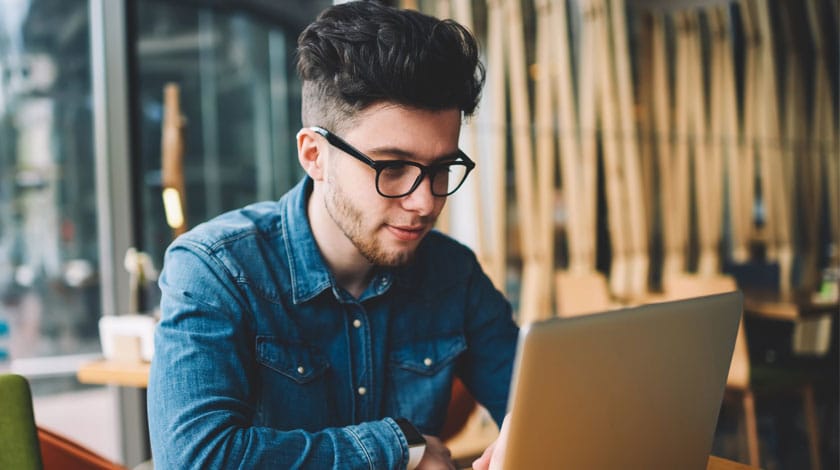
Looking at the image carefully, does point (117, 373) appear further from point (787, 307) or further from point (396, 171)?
point (787, 307)

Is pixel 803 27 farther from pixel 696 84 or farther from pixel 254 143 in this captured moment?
pixel 254 143

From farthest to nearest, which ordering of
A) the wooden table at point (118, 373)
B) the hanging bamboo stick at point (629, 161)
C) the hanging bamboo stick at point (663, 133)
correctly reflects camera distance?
the hanging bamboo stick at point (663, 133), the hanging bamboo stick at point (629, 161), the wooden table at point (118, 373)

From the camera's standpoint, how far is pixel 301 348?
4.67 ft

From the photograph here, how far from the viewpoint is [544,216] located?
171 inches

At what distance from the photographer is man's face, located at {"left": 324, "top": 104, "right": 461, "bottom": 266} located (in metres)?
1.31

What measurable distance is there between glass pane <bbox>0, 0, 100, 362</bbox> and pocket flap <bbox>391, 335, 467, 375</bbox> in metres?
3.73

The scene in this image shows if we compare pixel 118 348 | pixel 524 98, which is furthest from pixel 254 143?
pixel 118 348

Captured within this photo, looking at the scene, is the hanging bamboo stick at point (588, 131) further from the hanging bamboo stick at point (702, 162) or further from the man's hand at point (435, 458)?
the man's hand at point (435, 458)

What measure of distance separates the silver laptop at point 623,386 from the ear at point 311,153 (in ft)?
2.45

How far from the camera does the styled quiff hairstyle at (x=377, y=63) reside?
1.32m

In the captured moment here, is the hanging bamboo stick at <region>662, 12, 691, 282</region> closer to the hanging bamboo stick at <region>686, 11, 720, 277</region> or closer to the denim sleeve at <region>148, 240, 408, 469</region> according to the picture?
the hanging bamboo stick at <region>686, 11, 720, 277</region>

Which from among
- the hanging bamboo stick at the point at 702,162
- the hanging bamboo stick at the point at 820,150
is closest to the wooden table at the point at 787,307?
the hanging bamboo stick at the point at 702,162

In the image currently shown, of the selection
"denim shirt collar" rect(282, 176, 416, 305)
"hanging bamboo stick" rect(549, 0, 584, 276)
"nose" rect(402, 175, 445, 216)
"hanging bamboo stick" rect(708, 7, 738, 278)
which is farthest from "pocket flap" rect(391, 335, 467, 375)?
"hanging bamboo stick" rect(708, 7, 738, 278)

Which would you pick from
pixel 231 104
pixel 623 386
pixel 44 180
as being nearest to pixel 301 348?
pixel 623 386
